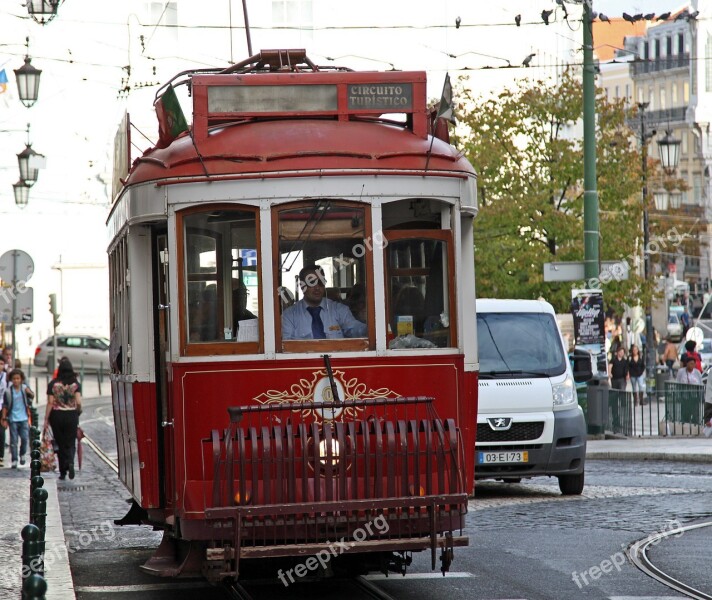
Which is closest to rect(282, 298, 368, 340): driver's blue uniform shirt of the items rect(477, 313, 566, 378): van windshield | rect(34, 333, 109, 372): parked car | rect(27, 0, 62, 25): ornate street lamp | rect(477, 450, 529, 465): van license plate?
rect(477, 450, 529, 465): van license plate

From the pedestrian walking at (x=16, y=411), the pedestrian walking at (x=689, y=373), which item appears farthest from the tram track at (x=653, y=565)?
the pedestrian walking at (x=689, y=373)

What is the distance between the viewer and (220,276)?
976 centimetres

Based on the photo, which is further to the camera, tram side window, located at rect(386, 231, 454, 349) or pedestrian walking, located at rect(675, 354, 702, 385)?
pedestrian walking, located at rect(675, 354, 702, 385)

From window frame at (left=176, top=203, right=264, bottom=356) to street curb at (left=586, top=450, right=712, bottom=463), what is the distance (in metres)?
14.4

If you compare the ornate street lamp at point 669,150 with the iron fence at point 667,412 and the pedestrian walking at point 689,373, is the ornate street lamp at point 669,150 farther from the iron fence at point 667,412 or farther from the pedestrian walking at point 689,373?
the iron fence at point 667,412

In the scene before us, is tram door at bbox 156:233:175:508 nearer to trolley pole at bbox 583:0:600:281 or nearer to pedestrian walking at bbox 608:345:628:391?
trolley pole at bbox 583:0:600:281

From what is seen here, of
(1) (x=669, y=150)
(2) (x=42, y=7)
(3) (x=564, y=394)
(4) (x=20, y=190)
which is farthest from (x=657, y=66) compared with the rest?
(3) (x=564, y=394)

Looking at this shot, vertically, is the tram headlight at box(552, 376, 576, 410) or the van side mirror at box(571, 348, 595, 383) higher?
the van side mirror at box(571, 348, 595, 383)

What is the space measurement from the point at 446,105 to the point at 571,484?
8.27 meters

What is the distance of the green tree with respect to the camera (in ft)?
123

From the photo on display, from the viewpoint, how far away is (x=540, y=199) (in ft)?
124

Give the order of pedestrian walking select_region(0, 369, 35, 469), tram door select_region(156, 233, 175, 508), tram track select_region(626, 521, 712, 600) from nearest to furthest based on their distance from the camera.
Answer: tram door select_region(156, 233, 175, 508) < tram track select_region(626, 521, 712, 600) < pedestrian walking select_region(0, 369, 35, 469)

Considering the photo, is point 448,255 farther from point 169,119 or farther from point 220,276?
point 169,119

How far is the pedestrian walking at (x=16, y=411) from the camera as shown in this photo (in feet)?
77.3
